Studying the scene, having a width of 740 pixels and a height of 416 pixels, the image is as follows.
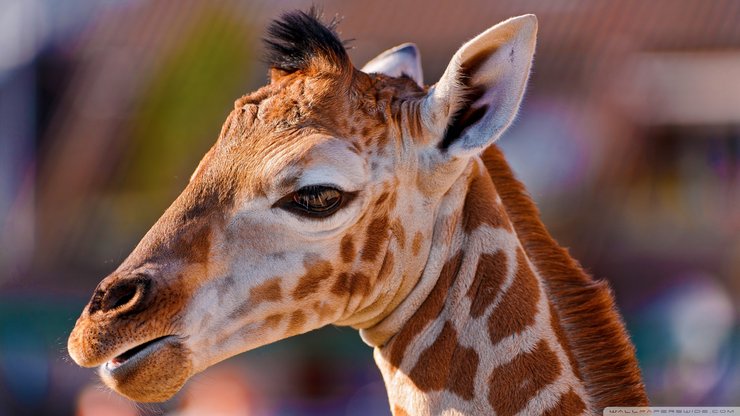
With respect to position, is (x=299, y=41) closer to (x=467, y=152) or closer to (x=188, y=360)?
(x=467, y=152)

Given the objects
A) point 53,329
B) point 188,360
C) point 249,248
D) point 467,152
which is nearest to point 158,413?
point 188,360

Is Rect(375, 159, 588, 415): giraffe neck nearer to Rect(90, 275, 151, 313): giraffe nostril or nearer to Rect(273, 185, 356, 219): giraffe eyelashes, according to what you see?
Rect(273, 185, 356, 219): giraffe eyelashes

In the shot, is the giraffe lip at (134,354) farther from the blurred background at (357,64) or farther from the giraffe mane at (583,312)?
the blurred background at (357,64)

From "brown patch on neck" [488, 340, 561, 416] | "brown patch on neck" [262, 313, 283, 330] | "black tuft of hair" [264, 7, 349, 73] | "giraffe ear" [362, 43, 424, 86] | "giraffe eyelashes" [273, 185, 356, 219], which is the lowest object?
"brown patch on neck" [488, 340, 561, 416]

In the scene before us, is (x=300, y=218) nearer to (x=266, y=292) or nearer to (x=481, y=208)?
(x=266, y=292)

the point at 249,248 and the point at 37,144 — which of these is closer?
the point at 249,248

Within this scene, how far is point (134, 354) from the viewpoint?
2.54 meters

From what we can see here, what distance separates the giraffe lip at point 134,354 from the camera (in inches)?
99.7

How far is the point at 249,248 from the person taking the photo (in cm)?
266

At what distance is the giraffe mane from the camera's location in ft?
9.02

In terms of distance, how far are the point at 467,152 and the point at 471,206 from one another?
22cm

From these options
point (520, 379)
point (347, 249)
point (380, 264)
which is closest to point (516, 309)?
point (520, 379)

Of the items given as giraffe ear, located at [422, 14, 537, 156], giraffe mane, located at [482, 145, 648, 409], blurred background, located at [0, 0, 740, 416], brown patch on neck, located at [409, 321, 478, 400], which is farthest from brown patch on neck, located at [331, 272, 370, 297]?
blurred background, located at [0, 0, 740, 416]

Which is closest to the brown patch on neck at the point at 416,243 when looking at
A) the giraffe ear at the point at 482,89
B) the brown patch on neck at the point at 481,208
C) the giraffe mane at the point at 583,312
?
the brown patch on neck at the point at 481,208
